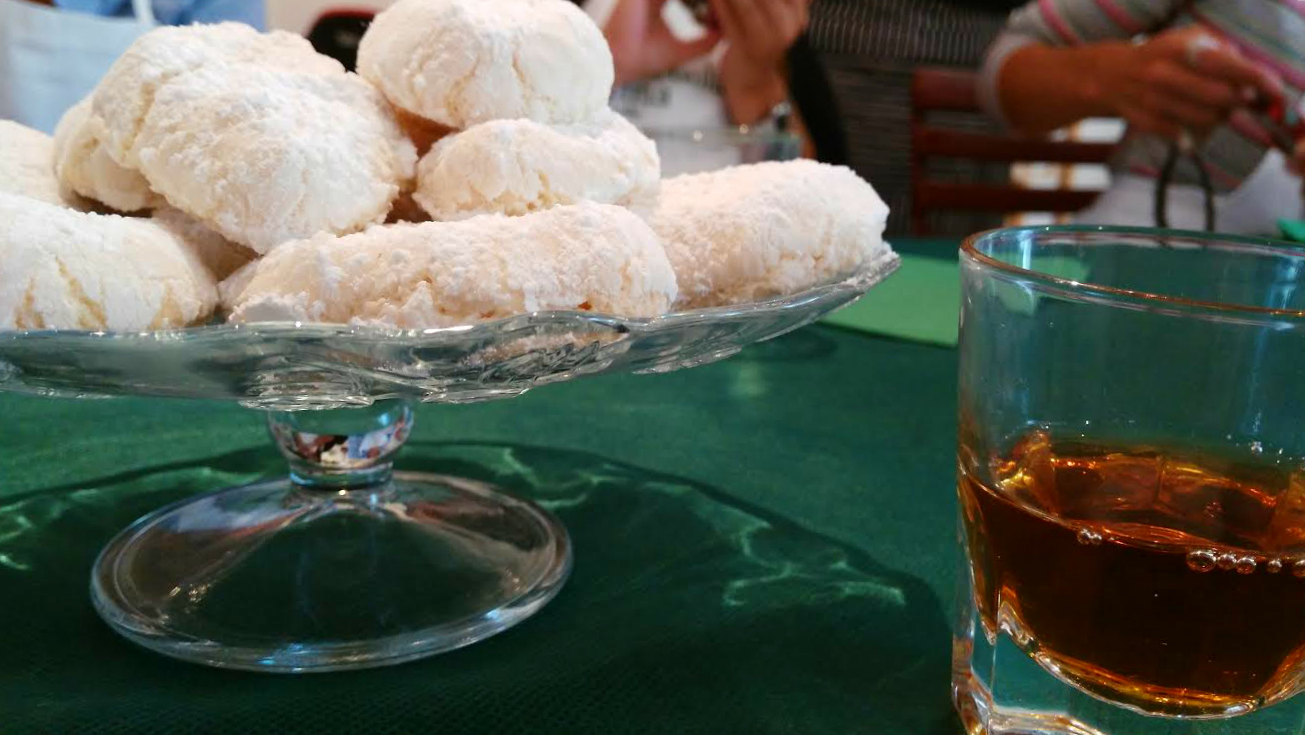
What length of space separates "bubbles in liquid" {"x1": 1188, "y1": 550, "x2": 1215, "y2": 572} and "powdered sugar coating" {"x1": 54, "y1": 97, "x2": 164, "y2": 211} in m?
0.44

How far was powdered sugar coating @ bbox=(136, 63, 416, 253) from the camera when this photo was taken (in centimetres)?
40

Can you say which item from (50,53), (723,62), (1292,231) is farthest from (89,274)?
(723,62)

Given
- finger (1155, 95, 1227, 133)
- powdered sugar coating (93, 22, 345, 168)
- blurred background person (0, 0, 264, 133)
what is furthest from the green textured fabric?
blurred background person (0, 0, 264, 133)

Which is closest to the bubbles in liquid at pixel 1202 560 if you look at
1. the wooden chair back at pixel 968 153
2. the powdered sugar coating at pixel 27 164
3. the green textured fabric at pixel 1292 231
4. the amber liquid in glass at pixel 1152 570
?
the amber liquid in glass at pixel 1152 570

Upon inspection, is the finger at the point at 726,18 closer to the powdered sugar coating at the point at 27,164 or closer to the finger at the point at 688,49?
the finger at the point at 688,49

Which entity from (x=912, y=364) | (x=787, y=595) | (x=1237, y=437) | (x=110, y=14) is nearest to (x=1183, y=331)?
(x=1237, y=437)

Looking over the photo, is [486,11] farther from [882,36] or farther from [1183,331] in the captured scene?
[882,36]

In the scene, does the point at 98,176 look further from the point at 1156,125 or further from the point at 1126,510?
the point at 1156,125

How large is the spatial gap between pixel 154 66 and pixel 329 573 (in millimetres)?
234

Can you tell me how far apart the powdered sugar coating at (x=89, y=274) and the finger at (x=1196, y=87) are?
1510mm

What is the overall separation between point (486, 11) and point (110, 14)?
1077 millimetres

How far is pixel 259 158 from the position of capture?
40 cm

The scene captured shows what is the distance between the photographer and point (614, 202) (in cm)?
47

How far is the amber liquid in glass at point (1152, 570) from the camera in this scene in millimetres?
333
